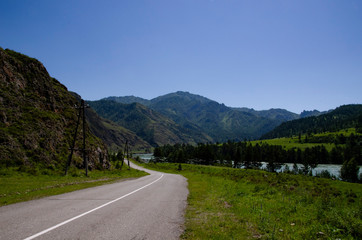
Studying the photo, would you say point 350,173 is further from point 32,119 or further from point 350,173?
point 32,119

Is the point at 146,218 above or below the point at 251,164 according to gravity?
above

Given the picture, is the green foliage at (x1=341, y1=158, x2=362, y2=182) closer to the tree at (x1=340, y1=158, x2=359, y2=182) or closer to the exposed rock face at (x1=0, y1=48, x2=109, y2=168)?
the tree at (x1=340, y1=158, x2=359, y2=182)

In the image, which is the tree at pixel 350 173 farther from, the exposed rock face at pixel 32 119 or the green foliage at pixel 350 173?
the exposed rock face at pixel 32 119

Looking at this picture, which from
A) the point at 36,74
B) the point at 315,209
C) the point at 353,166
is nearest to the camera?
the point at 315,209

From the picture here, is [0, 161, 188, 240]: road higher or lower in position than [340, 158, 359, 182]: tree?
higher

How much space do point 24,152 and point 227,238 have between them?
32.3 metres

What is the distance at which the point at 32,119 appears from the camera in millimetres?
35594

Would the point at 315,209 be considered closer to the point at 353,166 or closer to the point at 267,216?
the point at 267,216

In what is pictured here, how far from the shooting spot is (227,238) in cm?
687

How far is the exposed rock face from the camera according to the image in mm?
29411

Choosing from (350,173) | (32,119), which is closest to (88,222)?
(32,119)

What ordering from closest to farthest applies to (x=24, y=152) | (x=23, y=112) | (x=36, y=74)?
(x=24, y=152), (x=23, y=112), (x=36, y=74)

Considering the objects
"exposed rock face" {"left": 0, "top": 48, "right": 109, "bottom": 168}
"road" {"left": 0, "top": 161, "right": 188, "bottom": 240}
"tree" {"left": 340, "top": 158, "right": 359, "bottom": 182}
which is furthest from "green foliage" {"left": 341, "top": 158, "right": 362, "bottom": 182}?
"road" {"left": 0, "top": 161, "right": 188, "bottom": 240}

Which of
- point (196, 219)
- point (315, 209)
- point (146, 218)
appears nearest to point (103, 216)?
point (146, 218)
